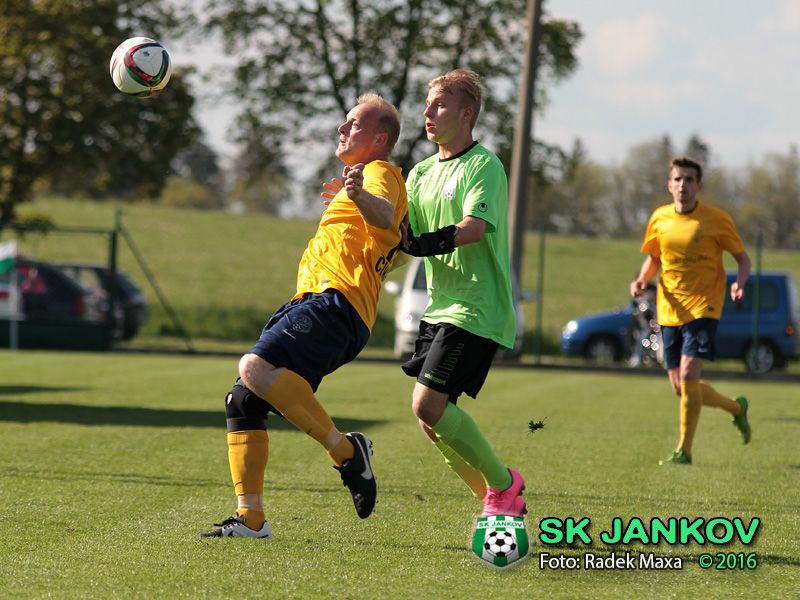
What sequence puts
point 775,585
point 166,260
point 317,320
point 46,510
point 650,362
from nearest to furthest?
point 775,585 < point 317,320 < point 46,510 < point 650,362 < point 166,260

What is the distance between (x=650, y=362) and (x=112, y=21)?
13.9 metres

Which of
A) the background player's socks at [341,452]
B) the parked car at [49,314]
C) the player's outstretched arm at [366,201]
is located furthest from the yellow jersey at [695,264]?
the parked car at [49,314]

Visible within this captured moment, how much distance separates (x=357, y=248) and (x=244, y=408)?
0.88 m

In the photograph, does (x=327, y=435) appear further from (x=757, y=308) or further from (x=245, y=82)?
(x=245, y=82)

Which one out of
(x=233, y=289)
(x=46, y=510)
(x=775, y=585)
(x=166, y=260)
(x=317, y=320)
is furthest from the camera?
(x=166, y=260)

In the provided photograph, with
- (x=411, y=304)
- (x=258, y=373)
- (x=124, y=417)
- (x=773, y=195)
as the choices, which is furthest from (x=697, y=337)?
(x=773, y=195)

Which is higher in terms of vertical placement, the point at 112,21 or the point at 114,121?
the point at 112,21

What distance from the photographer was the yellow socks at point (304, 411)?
5594 mm

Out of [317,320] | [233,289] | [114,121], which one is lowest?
[233,289]

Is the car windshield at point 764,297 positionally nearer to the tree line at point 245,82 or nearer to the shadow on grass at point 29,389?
the tree line at point 245,82

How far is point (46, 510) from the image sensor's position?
654 cm

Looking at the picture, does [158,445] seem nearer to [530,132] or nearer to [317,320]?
[317,320]

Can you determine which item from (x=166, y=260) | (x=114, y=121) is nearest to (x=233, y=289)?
(x=166, y=260)

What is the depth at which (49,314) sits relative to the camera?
24.0m
